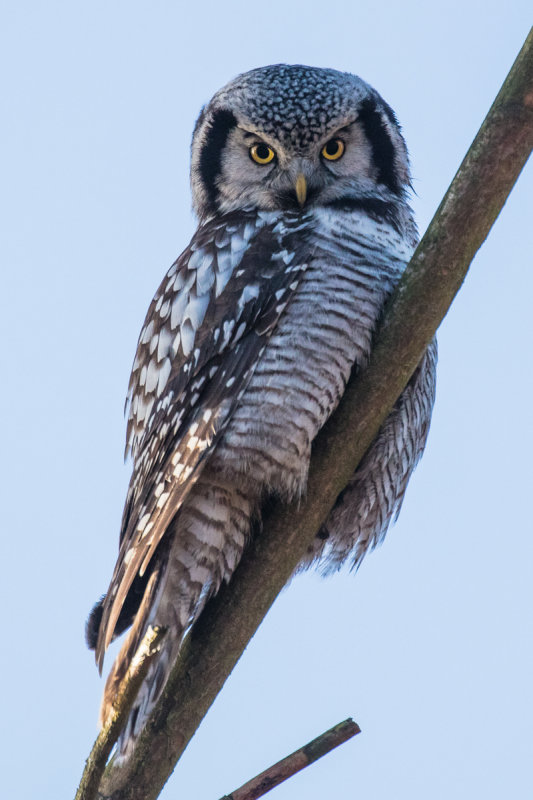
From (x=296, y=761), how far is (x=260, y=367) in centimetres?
112

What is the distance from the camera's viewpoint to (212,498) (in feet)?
8.88

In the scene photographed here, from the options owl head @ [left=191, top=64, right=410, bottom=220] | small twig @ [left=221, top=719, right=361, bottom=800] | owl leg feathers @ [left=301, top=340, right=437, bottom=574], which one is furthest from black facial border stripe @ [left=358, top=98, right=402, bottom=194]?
small twig @ [left=221, top=719, right=361, bottom=800]

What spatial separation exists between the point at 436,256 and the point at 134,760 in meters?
1.39

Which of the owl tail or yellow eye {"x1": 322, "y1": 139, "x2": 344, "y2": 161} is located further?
yellow eye {"x1": 322, "y1": 139, "x2": 344, "y2": 161}

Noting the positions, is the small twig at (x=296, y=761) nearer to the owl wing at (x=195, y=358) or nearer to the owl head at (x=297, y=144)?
the owl wing at (x=195, y=358)

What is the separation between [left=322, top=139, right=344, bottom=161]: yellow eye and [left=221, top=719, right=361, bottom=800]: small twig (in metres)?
2.01

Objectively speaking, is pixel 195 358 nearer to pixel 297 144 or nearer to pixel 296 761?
pixel 297 144

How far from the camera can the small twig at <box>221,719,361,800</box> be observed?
1986mm

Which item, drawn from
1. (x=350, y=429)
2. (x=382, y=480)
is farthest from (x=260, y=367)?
(x=382, y=480)

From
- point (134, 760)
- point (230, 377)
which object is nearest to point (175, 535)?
point (230, 377)

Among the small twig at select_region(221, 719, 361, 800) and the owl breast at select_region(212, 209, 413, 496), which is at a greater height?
the owl breast at select_region(212, 209, 413, 496)

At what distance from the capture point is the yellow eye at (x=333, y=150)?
333 centimetres

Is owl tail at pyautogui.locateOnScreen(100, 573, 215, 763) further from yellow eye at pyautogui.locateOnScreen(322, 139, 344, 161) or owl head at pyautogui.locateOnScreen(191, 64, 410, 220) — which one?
yellow eye at pyautogui.locateOnScreen(322, 139, 344, 161)

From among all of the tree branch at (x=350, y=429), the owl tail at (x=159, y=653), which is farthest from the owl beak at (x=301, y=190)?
the owl tail at (x=159, y=653)
